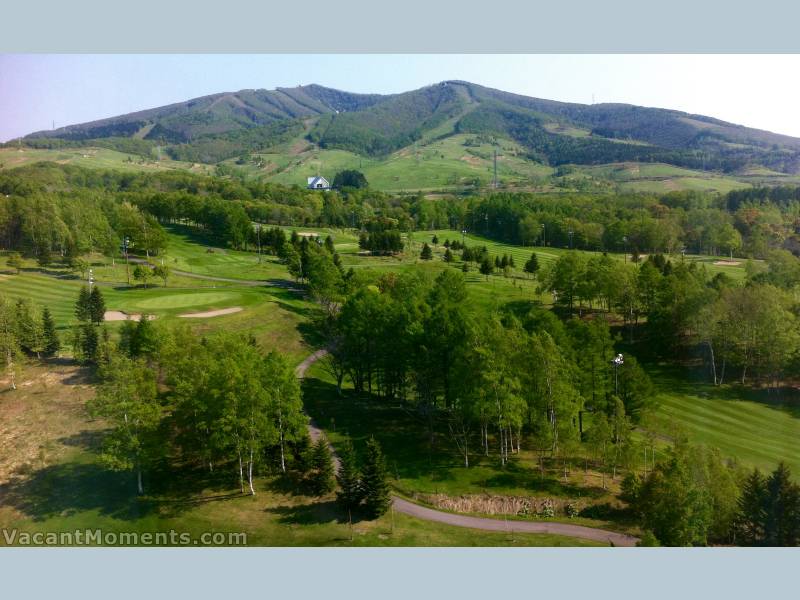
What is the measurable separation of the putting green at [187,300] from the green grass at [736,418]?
93.6 ft

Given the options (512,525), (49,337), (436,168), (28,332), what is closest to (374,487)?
(512,525)

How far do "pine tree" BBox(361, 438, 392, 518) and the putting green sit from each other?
23.4 meters

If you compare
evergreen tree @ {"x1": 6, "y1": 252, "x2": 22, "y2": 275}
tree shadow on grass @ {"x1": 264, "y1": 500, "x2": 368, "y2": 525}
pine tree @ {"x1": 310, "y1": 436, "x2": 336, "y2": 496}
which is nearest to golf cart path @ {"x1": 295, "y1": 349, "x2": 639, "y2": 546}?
tree shadow on grass @ {"x1": 264, "y1": 500, "x2": 368, "y2": 525}

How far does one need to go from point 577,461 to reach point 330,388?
44.1 ft

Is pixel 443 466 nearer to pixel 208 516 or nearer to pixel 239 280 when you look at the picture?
pixel 208 516

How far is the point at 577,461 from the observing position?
22.3m

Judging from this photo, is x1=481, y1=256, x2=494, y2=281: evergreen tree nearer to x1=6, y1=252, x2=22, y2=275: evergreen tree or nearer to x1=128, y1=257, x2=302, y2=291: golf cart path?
x1=128, y1=257, x2=302, y2=291: golf cart path

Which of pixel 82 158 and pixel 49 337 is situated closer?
pixel 49 337

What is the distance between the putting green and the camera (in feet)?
119

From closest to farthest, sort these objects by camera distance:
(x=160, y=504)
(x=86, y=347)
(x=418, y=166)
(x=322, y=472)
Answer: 1. (x=160, y=504)
2. (x=322, y=472)
3. (x=86, y=347)
4. (x=418, y=166)

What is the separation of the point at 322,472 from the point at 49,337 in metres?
16.8

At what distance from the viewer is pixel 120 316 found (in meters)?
32.3

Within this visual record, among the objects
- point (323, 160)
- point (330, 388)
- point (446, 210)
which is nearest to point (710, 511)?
point (330, 388)

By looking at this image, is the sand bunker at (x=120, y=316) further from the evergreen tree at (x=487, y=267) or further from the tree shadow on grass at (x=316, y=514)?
the evergreen tree at (x=487, y=267)
